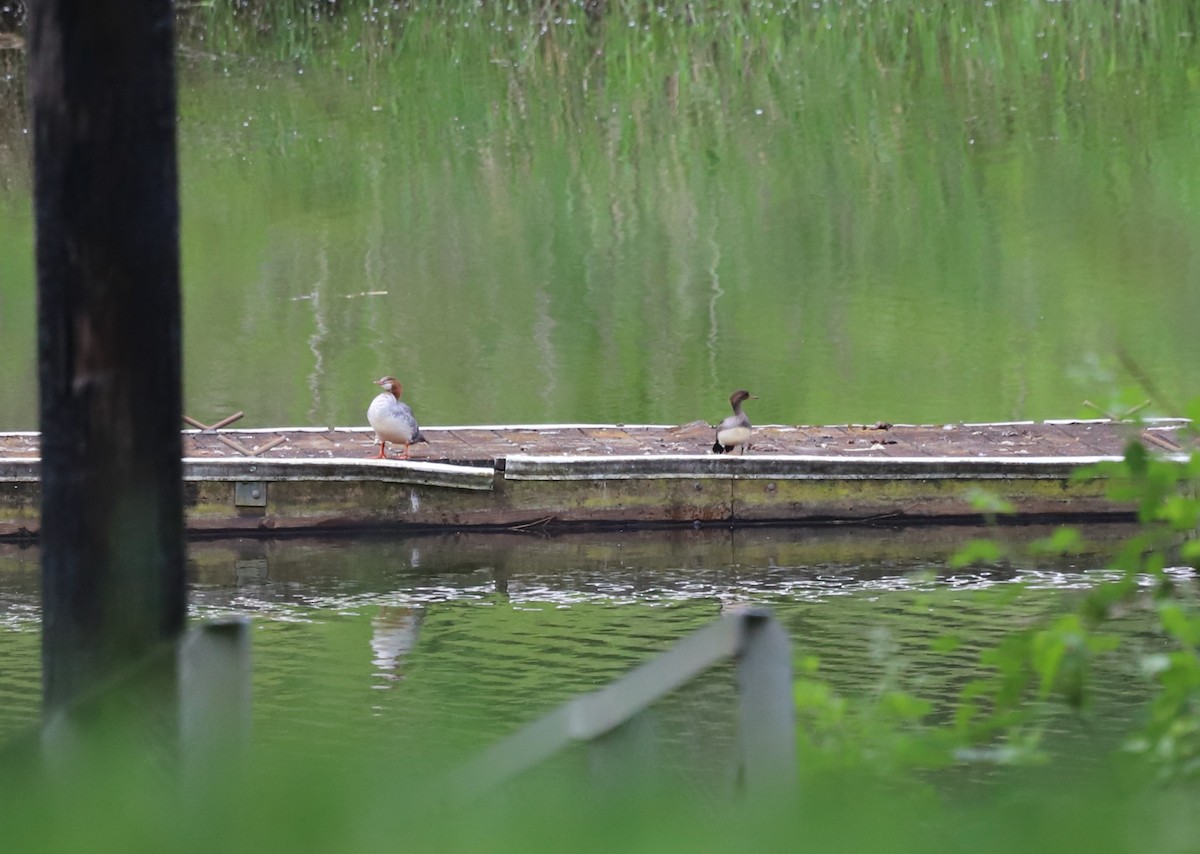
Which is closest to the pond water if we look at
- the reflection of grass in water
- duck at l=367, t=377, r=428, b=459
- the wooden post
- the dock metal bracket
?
the dock metal bracket

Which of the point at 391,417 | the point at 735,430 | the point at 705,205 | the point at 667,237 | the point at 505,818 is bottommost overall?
the point at 505,818

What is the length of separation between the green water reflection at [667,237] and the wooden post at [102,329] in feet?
45.2

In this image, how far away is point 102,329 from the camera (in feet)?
11.9

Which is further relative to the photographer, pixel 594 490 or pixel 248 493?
pixel 594 490

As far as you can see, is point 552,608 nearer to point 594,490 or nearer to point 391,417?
point 594,490

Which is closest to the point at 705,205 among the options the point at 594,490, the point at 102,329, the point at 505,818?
the point at 594,490

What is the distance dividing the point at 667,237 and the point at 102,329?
22760mm

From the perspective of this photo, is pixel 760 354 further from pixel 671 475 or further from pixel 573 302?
pixel 671 475

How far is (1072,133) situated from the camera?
30.6 meters

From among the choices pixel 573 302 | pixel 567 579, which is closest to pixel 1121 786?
pixel 567 579

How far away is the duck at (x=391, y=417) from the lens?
14.6 metres

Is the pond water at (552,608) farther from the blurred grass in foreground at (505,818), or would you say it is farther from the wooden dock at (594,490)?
the blurred grass in foreground at (505,818)

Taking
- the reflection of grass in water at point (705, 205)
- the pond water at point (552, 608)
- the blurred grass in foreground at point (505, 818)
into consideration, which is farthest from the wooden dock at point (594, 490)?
the blurred grass in foreground at point (505, 818)

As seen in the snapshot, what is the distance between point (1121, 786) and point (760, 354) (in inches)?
684
